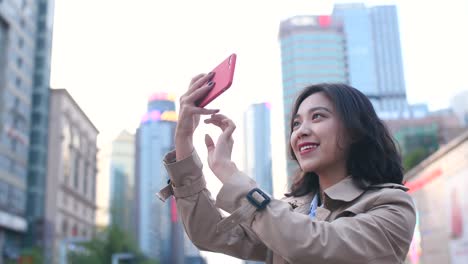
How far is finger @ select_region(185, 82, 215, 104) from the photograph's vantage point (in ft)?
4.79

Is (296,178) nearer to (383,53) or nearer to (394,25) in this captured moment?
(394,25)

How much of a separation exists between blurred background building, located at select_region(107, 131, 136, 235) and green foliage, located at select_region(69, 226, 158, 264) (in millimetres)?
23894

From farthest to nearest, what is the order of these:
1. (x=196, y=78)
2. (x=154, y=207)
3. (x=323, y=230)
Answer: (x=154, y=207) → (x=196, y=78) → (x=323, y=230)

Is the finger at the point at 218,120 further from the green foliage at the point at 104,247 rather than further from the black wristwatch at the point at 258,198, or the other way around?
the green foliage at the point at 104,247

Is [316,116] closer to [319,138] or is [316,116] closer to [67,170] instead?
[319,138]

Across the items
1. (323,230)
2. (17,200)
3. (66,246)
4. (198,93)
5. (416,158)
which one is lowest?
(323,230)

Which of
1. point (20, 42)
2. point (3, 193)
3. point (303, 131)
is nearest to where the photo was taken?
point (303, 131)

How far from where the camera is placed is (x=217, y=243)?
64.4 inches

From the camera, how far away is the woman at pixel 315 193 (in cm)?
120

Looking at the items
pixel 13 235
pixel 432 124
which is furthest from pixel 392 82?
pixel 13 235

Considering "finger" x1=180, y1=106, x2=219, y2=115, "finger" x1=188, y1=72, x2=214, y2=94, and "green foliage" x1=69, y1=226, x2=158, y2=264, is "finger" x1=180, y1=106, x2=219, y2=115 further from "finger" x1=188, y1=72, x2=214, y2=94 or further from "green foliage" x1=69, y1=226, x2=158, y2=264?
"green foliage" x1=69, y1=226, x2=158, y2=264

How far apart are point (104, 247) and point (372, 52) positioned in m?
32.0

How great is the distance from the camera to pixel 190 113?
1.53 metres

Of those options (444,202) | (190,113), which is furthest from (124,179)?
(190,113)
